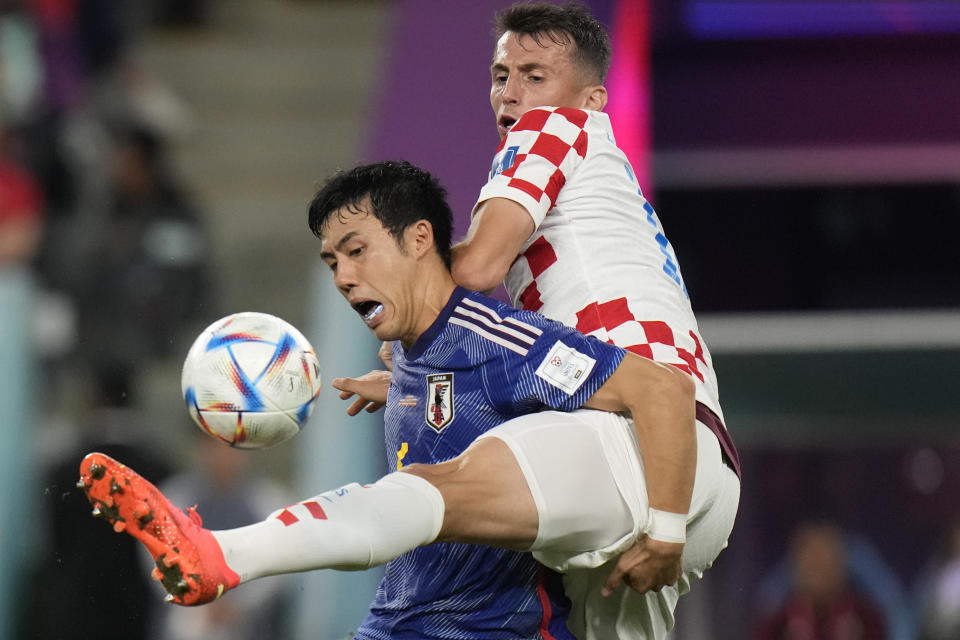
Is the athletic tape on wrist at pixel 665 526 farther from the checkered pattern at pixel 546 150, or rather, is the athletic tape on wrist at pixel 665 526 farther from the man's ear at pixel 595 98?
the man's ear at pixel 595 98

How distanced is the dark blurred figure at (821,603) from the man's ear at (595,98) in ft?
11.9

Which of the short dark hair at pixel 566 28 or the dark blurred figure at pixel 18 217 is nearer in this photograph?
the short dark hair at pixel 566 28

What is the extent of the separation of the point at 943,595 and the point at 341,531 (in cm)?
494

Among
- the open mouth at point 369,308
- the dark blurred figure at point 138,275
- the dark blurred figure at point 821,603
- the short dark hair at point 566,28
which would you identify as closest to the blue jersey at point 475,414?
the open mouth at point 369,308

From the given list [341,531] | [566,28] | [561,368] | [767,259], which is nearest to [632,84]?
[767,259]

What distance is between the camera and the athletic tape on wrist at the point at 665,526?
3000 millimetres

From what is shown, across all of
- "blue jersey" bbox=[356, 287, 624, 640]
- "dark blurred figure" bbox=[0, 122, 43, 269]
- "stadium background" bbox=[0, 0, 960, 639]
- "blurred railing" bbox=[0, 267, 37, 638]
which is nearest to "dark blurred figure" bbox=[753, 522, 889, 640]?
"stadium background" bbox=[0, 0, 960, 639]

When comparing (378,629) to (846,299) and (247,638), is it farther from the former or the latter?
(846,299)

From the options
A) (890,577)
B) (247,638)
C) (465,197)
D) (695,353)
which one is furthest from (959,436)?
(695,353)

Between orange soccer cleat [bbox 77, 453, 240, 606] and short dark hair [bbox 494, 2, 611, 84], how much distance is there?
1626mm

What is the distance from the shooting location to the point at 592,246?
3.33 m

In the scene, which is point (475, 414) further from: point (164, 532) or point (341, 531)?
point (164, 532)

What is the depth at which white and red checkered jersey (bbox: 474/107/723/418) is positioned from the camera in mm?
3252

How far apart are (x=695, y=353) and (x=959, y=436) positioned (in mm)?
4376
